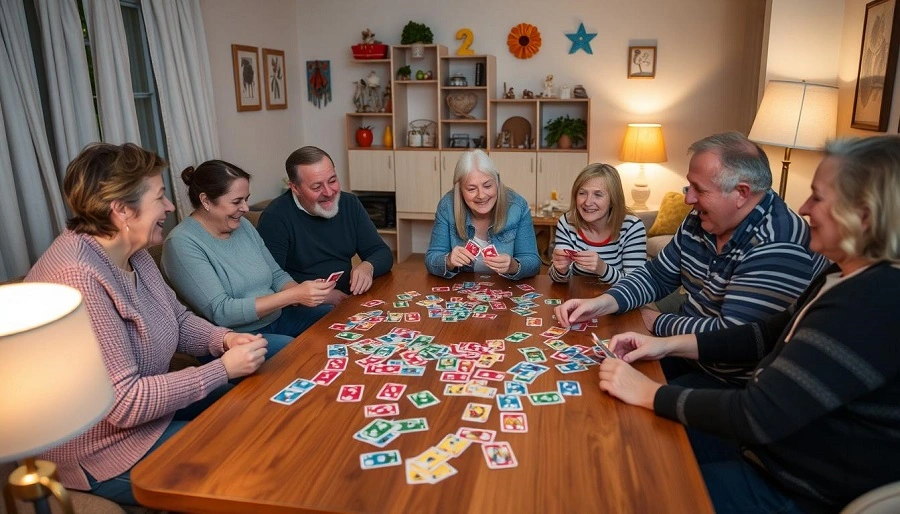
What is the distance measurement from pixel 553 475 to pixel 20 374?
38.7 inches

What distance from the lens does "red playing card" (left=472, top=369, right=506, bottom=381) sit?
1.68 metres

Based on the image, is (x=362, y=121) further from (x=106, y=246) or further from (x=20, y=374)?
(x=20, y=374)

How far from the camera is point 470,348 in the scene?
188cm

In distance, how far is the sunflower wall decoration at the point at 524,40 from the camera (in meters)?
5.89

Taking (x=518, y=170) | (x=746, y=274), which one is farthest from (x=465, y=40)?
(x=746, y=274)

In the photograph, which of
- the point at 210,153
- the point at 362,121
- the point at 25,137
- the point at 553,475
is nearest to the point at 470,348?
the point at 553,475

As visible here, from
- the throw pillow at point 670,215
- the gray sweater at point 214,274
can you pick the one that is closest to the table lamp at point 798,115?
the throw pillow at point 670,215

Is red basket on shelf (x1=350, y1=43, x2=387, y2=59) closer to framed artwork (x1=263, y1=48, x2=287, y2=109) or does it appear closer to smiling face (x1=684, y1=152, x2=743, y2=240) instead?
framed artwork (x1=263, y1=48, x2=287, y2=109)

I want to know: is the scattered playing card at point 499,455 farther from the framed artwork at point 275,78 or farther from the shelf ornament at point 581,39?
the shelf ornament at point 581,39

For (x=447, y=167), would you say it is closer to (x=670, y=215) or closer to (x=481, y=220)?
(x=670, y=215)

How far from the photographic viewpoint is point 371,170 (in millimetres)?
6281

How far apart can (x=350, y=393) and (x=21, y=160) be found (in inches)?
103

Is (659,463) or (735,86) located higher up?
(735,86)

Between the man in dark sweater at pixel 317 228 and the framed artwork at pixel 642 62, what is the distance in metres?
3.66
